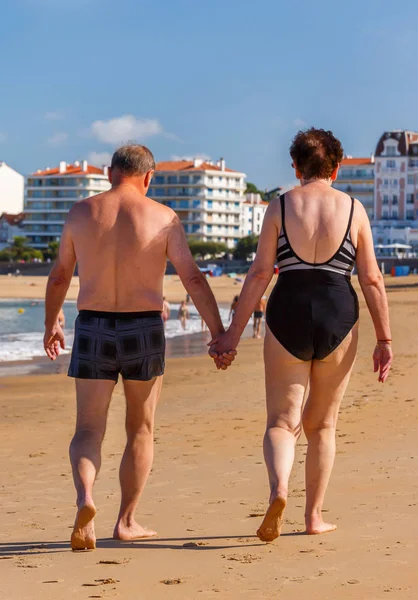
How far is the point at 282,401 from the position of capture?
16.3 feet

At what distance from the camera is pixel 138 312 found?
16.6 ft

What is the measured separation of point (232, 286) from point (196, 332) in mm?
44023

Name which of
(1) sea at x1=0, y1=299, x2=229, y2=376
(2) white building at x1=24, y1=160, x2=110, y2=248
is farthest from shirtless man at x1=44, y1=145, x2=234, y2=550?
(2) white building at x1=24, y1=160, x2=110, y2=248

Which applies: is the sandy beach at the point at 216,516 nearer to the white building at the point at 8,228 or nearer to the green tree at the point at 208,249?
the green tree at the point at 208,249

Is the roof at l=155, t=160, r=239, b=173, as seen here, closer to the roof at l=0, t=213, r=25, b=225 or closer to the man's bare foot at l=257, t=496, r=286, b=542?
the roof at l=0, t=213, r=25, b=225

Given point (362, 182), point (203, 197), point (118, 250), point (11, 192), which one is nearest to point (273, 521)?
point (118, 250)

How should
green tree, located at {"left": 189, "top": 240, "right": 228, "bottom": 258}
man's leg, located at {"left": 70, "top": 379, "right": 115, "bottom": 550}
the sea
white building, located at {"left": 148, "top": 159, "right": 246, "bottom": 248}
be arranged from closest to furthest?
1. man's leg, located at {"left": 70, "top": 379, "right": 115, "bottom": 550}
2. the sea
3. green tree, located at {"left": 189, "top": 240, "right": 228, "bottom": 258}
4. white building, located at {"left": 148, "top": 159, "right": 246, "bottom": 248}

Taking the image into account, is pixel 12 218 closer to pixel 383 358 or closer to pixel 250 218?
pixel 250 218

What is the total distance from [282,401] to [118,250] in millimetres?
1014

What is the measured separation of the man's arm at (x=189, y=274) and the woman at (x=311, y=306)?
168 millimetres

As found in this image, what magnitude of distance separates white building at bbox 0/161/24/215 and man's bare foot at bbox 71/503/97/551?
162 meters

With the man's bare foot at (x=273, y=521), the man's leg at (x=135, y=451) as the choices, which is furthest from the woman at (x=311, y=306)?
the man's leg at (x=135, y=451)

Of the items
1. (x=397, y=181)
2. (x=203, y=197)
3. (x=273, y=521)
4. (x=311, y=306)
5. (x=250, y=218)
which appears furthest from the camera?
(x=250, y=218)

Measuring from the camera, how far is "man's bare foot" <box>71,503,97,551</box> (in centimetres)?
477
